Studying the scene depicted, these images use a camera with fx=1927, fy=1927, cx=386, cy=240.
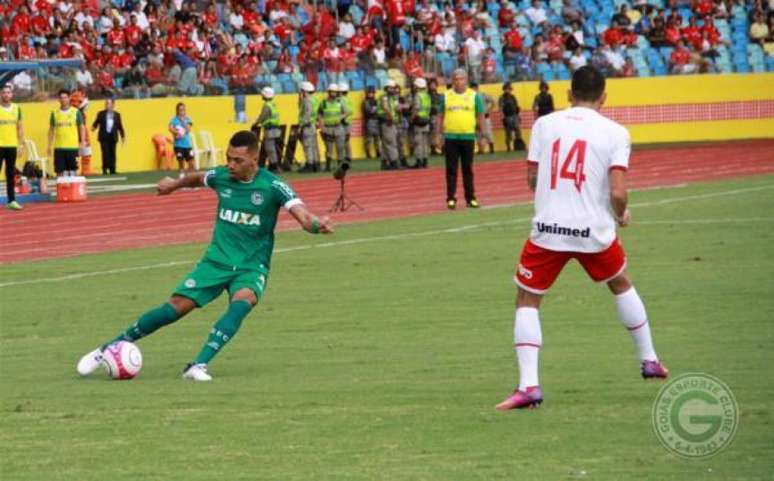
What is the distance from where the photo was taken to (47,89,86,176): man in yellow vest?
35.2 m

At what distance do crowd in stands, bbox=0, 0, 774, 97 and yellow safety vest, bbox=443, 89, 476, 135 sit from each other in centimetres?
1413

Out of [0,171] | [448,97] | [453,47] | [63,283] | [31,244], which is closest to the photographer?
[63,283]

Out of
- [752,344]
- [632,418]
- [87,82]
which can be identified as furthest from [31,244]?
[87,82]

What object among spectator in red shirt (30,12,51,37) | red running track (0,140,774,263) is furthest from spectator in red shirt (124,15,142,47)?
red running track (0,140,774,263)

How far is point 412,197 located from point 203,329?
1812cm

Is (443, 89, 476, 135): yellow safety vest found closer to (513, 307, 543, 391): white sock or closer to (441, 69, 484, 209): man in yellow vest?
(441, 69, 484, 209): man in yellow vest

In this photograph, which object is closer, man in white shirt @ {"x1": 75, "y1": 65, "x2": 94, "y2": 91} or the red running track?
the red running track

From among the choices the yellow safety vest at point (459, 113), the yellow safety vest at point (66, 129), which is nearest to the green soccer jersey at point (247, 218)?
the yellow safety vest at point (459, 113)

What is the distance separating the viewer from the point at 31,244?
82.8ft

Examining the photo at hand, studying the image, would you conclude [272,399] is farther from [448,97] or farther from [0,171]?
[0,171]

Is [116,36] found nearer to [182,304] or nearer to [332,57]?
[332,57]

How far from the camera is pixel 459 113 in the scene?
94.8ft

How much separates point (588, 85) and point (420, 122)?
33349 mm

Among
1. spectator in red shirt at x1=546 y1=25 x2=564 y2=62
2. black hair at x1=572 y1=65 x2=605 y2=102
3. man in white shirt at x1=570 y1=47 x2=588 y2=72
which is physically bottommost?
man in white shirt at x1=570 y1=47 x2=588 y2=72
